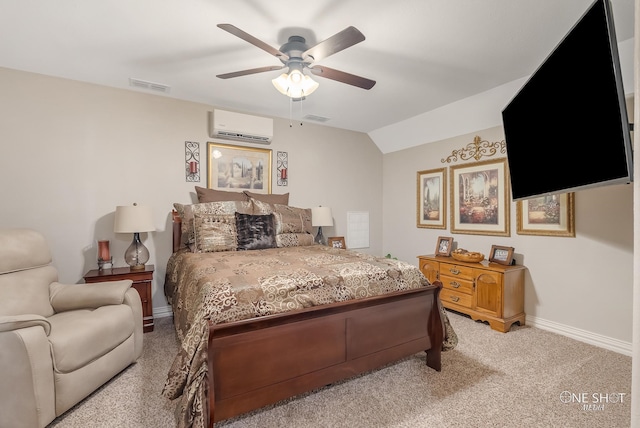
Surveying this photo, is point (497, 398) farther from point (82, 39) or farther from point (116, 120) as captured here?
point (116, 120)

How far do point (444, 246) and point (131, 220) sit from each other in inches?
150

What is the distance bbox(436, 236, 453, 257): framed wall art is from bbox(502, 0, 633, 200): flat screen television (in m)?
1.75

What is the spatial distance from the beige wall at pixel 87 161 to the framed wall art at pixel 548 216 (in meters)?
3.85

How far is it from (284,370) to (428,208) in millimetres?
3452

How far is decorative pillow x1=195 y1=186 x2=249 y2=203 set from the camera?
3.40m

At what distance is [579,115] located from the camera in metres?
1.52

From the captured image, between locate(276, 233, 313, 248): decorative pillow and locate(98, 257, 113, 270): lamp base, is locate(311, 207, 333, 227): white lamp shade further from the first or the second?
locate(98, 257, 113, 270): lamp base

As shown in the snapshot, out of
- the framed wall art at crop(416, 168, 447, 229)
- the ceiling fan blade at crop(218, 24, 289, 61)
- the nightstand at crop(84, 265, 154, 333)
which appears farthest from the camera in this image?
the framed wall art at crop(416, 168, 447, 229)

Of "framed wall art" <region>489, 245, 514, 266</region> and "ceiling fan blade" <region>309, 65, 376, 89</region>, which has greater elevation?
"ceiling fan blade" <region>309, 65, 376, 89</region>

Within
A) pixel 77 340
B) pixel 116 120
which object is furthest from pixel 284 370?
pixel 116 120

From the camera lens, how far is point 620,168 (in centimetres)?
125

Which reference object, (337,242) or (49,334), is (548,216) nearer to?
(337,242)

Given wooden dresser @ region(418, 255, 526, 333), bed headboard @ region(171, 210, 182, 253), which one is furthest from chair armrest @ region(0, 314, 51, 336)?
wooden dresser @ region(418, 255, 526, 333)

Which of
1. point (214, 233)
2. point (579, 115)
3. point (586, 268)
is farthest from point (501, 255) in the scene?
point (214, 233)
